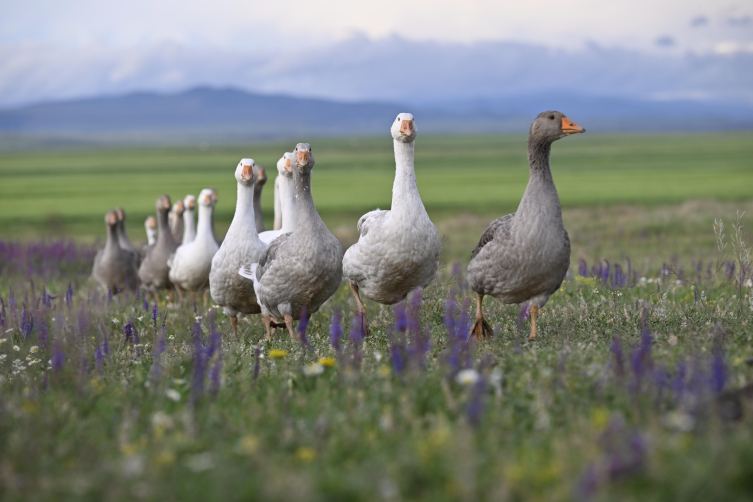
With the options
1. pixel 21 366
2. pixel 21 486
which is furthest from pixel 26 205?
pixel 21 486

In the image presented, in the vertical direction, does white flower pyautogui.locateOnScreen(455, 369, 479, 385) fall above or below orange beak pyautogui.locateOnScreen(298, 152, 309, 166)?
below

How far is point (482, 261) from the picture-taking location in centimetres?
756

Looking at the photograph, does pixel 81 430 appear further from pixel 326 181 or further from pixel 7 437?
pixel 326 181

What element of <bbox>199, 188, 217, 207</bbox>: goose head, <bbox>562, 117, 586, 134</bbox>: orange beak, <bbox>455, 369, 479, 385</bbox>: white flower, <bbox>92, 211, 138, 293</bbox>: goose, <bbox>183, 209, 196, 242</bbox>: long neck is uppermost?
<bbox>562, 117, 586, 134</bbox>: orange beak

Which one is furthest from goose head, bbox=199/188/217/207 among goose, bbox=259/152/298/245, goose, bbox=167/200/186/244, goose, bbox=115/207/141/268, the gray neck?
goose, bbox=115/207/141/268

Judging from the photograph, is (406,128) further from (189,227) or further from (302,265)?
(189,227)

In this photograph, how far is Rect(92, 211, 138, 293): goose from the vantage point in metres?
13.5

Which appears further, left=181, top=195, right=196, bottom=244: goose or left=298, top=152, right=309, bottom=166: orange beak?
left=181, top=195, right=196, bottom=244: goose

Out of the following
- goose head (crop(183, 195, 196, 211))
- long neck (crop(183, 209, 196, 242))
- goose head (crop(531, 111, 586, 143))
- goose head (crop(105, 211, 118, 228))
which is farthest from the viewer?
goose head (crop(105, 211, 118, 228))

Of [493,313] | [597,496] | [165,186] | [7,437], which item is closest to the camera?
[597,496]

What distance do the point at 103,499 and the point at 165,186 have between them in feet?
220

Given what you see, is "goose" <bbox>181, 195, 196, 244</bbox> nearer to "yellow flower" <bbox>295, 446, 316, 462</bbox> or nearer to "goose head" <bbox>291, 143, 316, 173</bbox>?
"goose head" <bbox>291, 143, 316, 173</bbox>

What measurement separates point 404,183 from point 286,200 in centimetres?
286

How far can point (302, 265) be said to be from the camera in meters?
7.88
